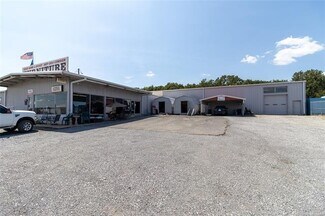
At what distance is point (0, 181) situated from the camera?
386 centimetres

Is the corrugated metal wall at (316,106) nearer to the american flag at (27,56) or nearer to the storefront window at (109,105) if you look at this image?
the storefront window at (109,105)

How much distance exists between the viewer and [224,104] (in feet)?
95.6

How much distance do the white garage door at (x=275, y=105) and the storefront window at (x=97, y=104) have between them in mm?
21404

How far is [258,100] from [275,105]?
7.08ft

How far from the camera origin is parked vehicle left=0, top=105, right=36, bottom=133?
978 centimetres

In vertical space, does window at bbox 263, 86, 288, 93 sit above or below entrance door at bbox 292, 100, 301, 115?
above

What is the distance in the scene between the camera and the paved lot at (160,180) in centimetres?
293

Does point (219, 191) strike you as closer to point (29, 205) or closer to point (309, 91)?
point (29, 205)

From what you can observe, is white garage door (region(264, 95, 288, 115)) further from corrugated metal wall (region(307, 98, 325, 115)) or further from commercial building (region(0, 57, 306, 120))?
corrugated metal wall (region(307, 98, 325, 115))

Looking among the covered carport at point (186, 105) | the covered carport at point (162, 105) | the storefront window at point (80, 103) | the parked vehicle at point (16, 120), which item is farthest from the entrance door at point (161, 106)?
the parked vehicle at point (16, 120)

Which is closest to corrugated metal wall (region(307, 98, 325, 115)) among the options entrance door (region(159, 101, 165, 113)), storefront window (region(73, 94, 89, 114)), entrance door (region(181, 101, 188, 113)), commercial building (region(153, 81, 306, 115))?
commercial building (region(153, 81, 306, 115))

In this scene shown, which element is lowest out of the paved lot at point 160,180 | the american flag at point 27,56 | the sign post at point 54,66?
the paved lot at point 160,180

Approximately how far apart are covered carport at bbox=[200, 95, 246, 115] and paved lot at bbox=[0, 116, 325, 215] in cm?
2017

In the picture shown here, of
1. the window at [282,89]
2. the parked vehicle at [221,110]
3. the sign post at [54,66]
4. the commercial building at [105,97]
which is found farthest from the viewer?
the parked vehicle at [221,110]
